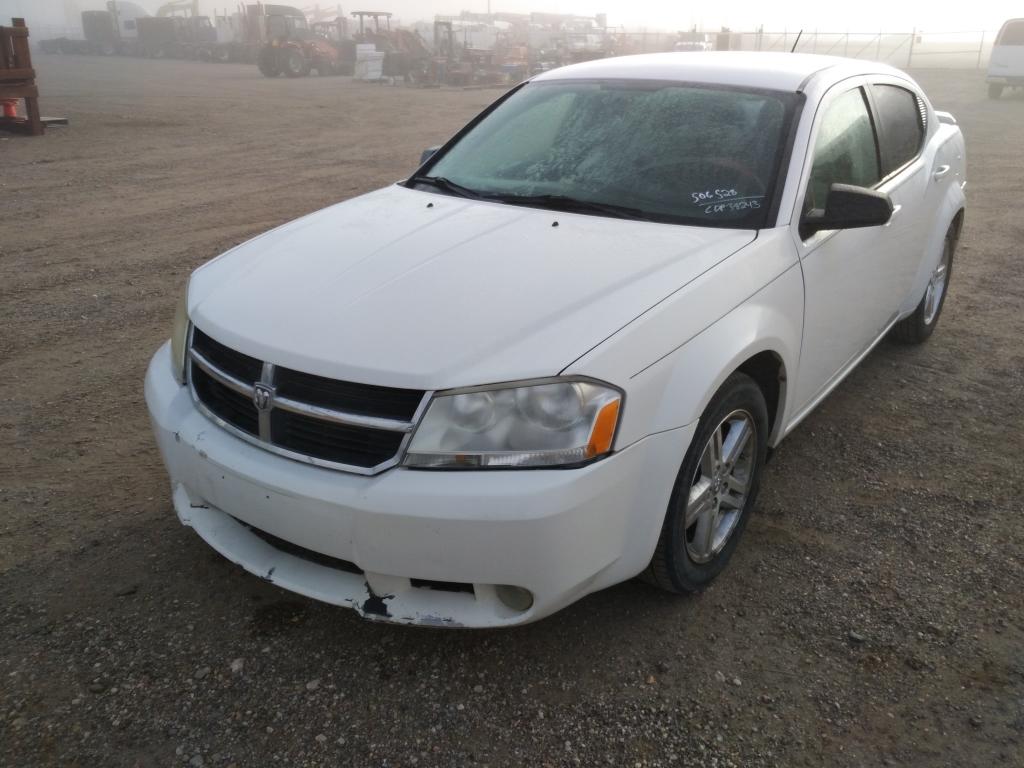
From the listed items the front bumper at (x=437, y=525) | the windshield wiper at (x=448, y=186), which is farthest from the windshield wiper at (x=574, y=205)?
the front bumper at (x=437, y=525)

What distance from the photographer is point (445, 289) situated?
2590 mm

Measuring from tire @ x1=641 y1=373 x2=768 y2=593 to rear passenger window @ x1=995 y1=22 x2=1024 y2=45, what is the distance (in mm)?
22770

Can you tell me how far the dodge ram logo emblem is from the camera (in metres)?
2.36

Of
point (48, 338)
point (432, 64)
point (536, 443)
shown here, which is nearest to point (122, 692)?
point (536, 443)

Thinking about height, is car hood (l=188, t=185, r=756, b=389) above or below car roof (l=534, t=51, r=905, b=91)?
below

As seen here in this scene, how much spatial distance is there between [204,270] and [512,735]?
1.89 meters

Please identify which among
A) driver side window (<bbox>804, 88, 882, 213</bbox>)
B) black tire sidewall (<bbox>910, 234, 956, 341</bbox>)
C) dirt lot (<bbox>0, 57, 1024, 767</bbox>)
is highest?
driver side window (<bbox>804, 88, 882, 213</bbox>)

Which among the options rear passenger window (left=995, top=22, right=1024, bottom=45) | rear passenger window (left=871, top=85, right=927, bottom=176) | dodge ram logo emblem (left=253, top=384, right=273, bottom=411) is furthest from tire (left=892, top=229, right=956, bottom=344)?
rear passenger window (left=995, top=22, right=1024, bottom=45)

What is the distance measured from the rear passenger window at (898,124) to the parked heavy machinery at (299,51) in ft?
100

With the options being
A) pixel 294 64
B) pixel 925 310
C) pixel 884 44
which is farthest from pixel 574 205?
pixel 884 44

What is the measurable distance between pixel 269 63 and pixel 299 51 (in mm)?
1376

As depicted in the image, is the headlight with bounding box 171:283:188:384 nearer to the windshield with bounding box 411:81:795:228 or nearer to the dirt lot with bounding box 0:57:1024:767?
the dirt lot with bounding box 0:57:1024:767

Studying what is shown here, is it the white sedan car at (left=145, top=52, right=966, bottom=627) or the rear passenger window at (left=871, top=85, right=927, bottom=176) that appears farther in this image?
the rear passenger window at (left=871, top=85, right=927, bottom=176)

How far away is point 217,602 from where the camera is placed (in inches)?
110
